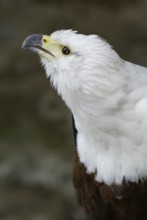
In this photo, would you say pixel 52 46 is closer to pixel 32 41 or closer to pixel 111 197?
pixel 32 41

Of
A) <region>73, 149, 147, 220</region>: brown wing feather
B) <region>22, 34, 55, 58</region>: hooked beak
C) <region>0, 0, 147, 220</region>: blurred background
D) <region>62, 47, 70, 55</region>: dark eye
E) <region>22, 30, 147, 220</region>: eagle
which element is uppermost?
<region>62, 47, 70, 55</region>: dark eye

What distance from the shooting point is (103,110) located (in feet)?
11.1

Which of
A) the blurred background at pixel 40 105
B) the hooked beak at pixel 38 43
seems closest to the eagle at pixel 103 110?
the hooked beak at pixel 38 43

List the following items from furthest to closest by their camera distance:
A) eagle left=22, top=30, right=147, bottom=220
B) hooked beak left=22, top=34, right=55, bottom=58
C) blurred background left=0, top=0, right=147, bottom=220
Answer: blurred background left=0, top=0, right=147, bottom=220
hooked beak left=22, top=34, right=55, bottom=58
eagle left=22, top=30, right=147, bottom=220

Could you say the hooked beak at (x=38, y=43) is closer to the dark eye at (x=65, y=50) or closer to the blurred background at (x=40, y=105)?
the dark eye at (x=65, y=50)

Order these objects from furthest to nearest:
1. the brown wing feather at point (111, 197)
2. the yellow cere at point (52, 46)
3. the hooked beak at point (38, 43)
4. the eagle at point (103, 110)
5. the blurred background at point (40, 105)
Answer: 1. the blurred background at point (40, 105)
2. the brown wing feather at point (111, 197)
3. the hooked beak at point (38, 43)
4. the yellow cere at point (52, 46)
5. the eagle at point (103, 110)

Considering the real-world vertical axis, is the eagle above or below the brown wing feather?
above

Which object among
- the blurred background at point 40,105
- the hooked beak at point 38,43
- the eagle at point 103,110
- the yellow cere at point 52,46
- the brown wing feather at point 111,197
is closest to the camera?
the eagle at point 103,110

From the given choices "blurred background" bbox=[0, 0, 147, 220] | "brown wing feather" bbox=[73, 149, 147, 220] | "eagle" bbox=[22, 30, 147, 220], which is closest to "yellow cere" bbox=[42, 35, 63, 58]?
"eagle" bbox=[22, 30, 147, 220]

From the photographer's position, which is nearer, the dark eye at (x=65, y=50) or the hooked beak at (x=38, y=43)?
the dark eye at (x=65, y=50)

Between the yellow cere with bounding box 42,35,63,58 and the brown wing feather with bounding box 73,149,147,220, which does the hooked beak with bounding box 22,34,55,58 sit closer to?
the yellow cere with bounding box 42,35,63,58

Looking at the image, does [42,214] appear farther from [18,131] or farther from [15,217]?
[18,131]

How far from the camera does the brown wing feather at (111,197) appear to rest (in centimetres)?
371

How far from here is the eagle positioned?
3.31 meters
